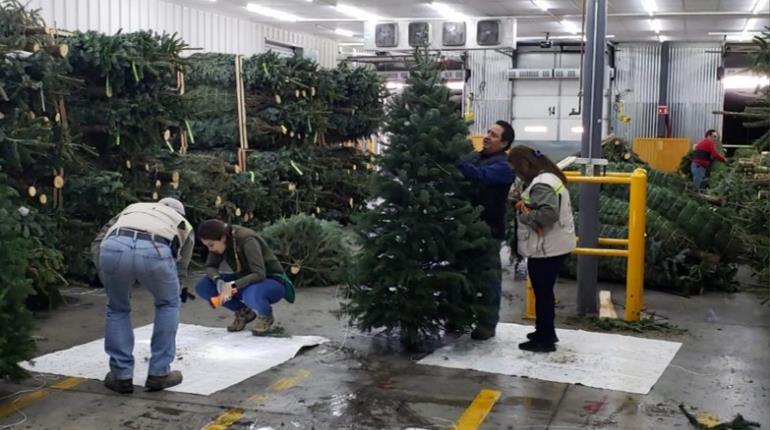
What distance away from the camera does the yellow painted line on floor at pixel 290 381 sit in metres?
6.16

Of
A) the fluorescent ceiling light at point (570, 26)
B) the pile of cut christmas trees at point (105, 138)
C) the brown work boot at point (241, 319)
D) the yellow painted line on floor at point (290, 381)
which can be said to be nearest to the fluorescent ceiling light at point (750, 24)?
the fluorescent ceiling light at point (570, 26)

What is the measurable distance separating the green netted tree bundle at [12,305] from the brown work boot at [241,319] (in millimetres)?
2357

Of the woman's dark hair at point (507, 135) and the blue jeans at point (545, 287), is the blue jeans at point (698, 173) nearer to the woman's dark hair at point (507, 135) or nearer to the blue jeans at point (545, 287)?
the woman's dark hair at point (507, 135)

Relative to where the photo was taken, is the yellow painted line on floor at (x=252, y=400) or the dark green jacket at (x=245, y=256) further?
the dark green jacket at (x=245, y=256)

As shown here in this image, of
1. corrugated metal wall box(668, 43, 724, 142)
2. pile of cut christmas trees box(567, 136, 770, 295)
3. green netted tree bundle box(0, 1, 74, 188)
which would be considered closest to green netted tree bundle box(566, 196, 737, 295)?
pile of cut christmas trees box(567, 136, 770, 295)

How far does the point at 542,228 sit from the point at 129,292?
3293 millimetres

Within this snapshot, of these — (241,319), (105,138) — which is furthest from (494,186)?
(105,138)

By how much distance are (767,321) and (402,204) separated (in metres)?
4.23

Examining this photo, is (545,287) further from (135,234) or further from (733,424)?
(135,234)

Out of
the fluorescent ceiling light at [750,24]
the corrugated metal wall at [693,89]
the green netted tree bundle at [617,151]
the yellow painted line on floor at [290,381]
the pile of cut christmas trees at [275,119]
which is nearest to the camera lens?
the yellow painted line on floor at [290,381]

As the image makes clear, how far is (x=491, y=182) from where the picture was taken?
7.15m

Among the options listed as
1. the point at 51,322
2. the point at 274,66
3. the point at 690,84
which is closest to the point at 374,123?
the point at 274,66

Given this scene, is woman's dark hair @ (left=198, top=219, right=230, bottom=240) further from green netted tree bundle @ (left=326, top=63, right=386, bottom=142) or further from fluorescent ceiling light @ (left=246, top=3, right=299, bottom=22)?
fluorescent ceiling light @ (left=246, top=3, right=299, bottom=22)

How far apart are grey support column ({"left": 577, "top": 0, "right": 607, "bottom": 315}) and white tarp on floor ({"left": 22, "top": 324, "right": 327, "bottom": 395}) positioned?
287cm
